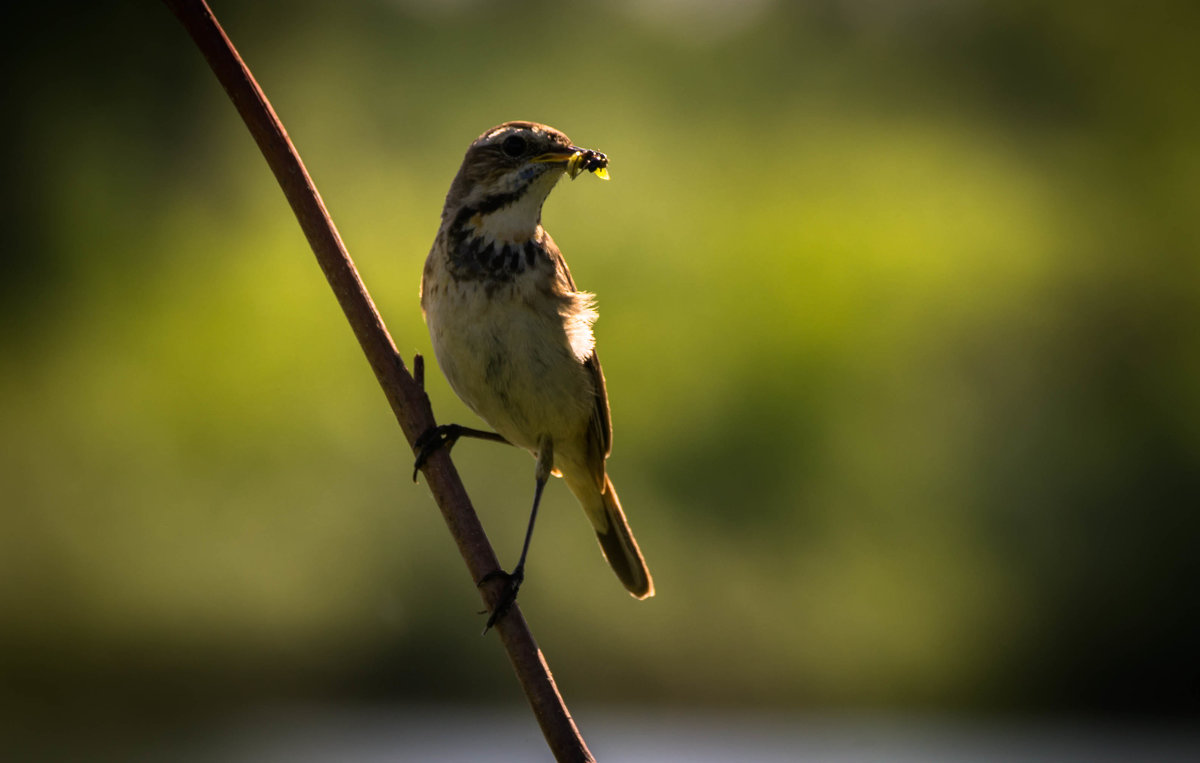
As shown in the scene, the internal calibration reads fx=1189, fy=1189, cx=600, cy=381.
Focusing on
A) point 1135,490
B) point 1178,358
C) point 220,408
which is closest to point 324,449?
point 220,408

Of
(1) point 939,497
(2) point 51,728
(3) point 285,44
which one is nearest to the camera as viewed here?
(2) point 51,728

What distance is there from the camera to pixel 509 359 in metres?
3.35

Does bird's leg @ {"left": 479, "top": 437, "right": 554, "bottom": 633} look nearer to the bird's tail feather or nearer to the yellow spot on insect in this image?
the bird's tail feather

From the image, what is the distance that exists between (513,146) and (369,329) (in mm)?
1182

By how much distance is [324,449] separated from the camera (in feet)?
25.7

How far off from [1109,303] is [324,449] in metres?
5.76

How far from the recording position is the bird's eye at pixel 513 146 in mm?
3217

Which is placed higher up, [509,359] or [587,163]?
[587,163]

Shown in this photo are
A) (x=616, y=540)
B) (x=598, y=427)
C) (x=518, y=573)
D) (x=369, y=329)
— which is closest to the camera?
(x=369, y=329)

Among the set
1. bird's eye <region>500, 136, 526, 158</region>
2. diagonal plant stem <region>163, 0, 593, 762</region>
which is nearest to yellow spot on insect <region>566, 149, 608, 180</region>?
bird's eye <region>500, 136, 526, 158</region>

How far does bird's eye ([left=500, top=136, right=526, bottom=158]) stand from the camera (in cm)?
322

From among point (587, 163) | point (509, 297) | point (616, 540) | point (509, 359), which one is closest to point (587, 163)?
point (587, 163)

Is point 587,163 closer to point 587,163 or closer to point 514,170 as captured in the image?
point 587,163

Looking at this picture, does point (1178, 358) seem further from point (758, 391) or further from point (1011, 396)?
point (758, 391)
